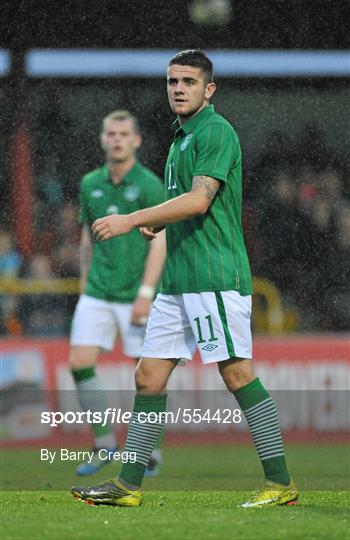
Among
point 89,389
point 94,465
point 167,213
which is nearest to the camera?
point 167,213

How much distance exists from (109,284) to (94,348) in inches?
15.0

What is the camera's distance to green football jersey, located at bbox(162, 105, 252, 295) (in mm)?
5934

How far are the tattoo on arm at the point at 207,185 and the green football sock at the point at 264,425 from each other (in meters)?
0.78

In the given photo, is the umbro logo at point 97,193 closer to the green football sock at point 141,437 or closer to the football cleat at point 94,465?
the football cleat at point 94,465

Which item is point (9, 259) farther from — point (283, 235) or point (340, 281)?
point (340, 281)

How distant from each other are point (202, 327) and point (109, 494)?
2.52ft

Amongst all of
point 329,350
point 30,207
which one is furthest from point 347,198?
point 30,207

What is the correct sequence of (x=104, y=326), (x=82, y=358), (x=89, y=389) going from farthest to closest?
(x=104, y=326)
(x=82, y=358)
(x=89, y=389)

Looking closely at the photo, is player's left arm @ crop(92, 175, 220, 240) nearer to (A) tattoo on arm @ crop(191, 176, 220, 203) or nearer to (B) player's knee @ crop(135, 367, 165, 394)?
(A) tattoo on arm @ crop(191, 176, 220, 203)

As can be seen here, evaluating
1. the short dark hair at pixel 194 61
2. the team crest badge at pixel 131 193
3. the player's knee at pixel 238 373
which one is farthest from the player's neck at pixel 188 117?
the team crest badge at pixel 131 193

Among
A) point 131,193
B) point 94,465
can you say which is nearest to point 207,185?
point 94,465

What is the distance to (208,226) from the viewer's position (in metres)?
5.98

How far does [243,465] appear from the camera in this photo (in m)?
8.30

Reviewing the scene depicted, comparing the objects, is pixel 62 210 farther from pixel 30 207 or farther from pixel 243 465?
pixel 243 465
